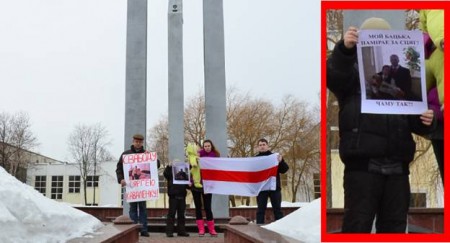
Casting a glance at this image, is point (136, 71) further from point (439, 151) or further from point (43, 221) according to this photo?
point (439, 151)

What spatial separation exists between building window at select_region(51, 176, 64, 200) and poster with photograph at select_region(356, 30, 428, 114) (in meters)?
77.4

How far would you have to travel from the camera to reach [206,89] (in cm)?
1533

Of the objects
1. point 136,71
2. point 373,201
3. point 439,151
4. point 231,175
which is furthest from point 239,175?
point 439,151

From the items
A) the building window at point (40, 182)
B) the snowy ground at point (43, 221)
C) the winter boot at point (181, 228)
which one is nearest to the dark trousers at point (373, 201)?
the snowy ground at point (43, 221)

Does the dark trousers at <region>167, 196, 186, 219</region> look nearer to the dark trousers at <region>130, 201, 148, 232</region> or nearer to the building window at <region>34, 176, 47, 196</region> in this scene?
the dark trousers at <region>130, 201, 148, 232</region>

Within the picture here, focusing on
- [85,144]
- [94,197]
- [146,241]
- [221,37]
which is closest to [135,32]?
[221,37]

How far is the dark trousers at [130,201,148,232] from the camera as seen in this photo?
10688 mm

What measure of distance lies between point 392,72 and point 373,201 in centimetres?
64

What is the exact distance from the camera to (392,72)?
285 cm

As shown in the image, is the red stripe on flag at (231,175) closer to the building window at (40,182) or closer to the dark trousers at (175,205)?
the dark trousers at (175,205)

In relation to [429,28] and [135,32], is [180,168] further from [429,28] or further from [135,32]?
[429,28]

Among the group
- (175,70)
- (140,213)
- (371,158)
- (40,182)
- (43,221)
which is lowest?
(40,182)

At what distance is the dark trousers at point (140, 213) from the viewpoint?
35.1ft

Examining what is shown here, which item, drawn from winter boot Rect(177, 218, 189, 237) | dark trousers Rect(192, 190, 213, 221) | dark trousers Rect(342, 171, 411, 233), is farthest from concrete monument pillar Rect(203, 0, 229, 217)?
dark trousers Rect(342, 171, 411, 233)
